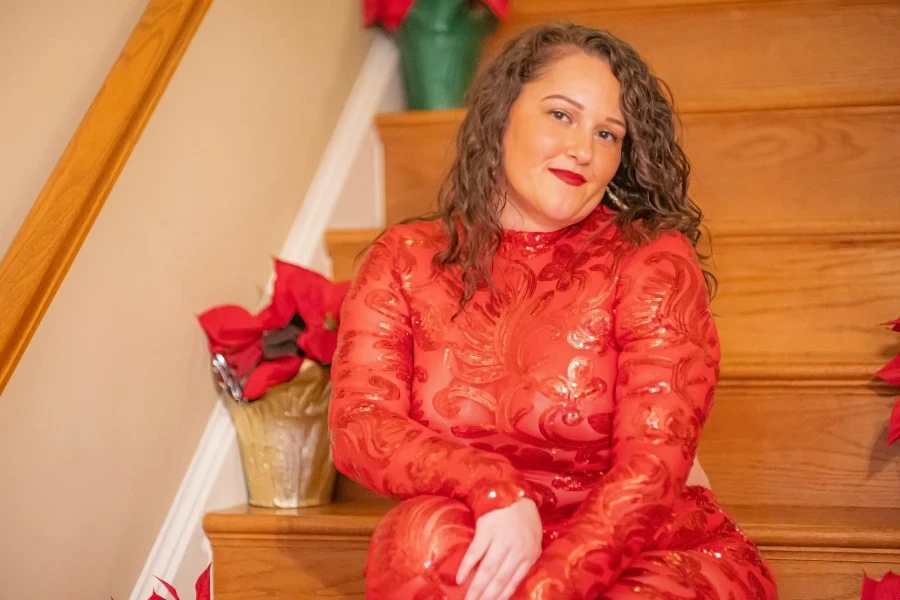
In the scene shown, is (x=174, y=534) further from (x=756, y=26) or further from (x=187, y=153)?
(x=756, y=26)

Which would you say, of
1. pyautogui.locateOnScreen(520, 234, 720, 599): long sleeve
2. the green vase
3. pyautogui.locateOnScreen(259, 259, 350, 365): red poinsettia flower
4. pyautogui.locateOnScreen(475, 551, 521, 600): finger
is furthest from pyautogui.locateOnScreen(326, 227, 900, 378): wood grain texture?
pyautogui.locateOnScreen(475, 551, 521, 600): finger

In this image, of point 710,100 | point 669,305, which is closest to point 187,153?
point 669,305

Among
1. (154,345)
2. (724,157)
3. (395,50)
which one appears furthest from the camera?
(395,50)

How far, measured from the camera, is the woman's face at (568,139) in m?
1.30

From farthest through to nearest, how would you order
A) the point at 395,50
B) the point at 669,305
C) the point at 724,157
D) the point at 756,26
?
the point at 395,50
the point at 756,26
the point at 724,157
the point at 669,305

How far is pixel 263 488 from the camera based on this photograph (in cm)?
168

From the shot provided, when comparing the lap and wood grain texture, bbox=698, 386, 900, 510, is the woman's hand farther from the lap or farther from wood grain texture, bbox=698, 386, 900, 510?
wood grain texture, bbox=698, 386, 900, 510

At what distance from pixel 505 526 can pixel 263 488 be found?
0.74m

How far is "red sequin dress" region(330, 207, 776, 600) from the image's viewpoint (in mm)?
1077

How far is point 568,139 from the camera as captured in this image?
129 centimetres

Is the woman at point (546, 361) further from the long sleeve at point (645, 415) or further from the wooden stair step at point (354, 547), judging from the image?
the wooden stair step at point (354, 547)

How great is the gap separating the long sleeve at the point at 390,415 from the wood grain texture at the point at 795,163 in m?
0.61

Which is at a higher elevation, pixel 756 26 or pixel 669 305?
pixel 756 26

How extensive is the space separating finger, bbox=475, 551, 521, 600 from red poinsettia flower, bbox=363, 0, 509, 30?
1449mm
